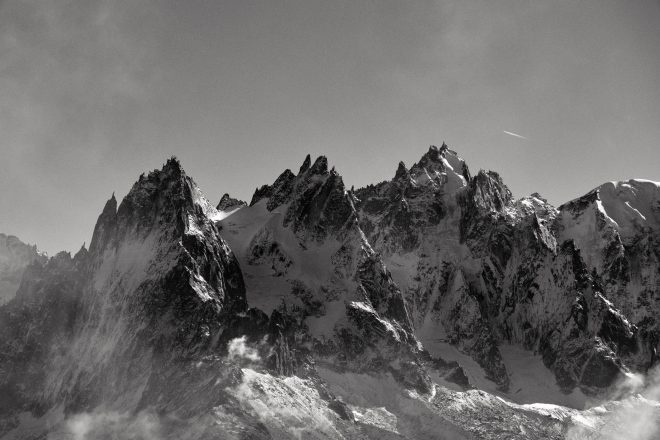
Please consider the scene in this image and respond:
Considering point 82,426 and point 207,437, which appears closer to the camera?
point 207,437

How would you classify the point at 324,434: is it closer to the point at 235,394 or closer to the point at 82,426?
the point at 235,394

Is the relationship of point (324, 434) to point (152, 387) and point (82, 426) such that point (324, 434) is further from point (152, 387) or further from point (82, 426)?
point (82, 426)

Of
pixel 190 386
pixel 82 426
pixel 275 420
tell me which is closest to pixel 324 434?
pixel 275 420

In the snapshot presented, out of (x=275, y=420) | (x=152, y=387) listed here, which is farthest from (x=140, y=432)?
(x=275, y=420)

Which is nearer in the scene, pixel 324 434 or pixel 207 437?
pixel 207 437

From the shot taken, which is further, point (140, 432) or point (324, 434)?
point (324, 434)

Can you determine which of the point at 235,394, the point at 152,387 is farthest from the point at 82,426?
the point at 235,394

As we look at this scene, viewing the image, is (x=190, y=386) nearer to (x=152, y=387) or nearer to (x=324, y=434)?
(x=152, y=387)
